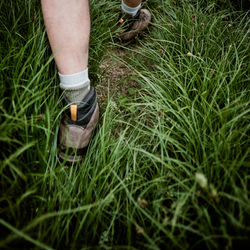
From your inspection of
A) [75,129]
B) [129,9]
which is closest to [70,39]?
[75,129]

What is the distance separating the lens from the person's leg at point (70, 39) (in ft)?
2.79

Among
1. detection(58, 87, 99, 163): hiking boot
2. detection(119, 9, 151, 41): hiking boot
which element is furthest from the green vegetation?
detection(119, 9, 151, 41): hiking boot

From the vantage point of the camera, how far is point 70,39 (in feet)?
2.91

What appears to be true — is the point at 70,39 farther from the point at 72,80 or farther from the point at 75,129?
the point at 75,129

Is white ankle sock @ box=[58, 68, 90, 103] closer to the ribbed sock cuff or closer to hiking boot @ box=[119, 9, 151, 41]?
the ribbed sock cuff

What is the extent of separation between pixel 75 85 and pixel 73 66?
0.30 feet

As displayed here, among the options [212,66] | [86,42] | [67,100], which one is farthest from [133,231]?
[212,66]

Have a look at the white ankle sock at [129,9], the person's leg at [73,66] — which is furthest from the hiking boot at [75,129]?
the white ankle sock at [129,9]

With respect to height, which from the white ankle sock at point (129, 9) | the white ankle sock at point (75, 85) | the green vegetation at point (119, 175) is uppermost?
the white ankle sock at point (129, 9)

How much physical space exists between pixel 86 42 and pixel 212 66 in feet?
2.64

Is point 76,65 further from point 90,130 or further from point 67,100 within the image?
point 90,130

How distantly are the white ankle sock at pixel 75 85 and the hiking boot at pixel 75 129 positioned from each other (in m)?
0.03

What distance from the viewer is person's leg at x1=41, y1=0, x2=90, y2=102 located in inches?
33.5

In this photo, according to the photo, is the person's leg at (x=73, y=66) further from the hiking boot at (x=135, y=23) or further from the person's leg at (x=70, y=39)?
the hiking boot at (x=135, y=23)
